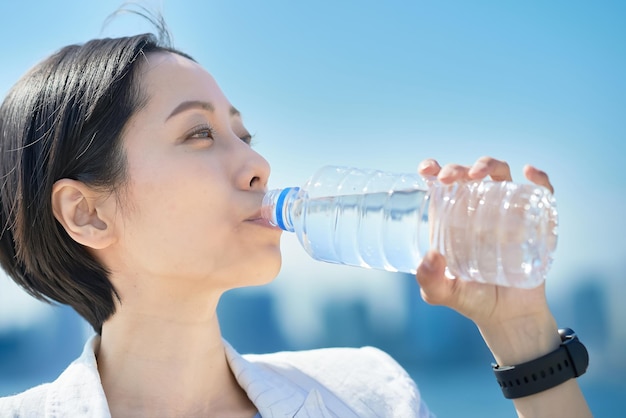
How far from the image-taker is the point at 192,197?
131 cm

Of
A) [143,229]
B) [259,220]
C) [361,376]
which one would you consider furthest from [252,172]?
[361,376]

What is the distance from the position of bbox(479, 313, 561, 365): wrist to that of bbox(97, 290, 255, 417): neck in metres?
0.62

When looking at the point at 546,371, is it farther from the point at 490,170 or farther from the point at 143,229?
the point at 143,229

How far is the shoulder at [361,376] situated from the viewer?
153 centimetres

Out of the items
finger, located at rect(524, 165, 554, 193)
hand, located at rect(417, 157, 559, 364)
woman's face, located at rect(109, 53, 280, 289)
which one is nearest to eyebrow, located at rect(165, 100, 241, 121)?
woman's face, located at rect(109, 53, 280, 289)

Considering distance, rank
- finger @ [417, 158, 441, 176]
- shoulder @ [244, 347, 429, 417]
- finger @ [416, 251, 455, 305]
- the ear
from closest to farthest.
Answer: finger @ [416, 251, 455, 305], finger @ [417, 158, 441, 176], the ear, shoulder @ [244, 347, 429, 417]

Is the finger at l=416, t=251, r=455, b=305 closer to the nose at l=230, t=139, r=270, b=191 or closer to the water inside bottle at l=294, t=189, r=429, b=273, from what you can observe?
the water inside bottle at l=294, t=189, r=429, b=273

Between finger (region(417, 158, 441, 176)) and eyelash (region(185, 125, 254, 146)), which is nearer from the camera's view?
finger (region(417, 158, 441, 176))

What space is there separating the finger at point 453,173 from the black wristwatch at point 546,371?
0.30m

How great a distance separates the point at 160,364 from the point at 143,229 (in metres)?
0.29

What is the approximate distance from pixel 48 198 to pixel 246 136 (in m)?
0.44

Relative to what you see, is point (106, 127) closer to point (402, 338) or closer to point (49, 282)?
point (49, 282)

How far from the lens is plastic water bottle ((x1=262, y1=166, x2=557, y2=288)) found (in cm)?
102

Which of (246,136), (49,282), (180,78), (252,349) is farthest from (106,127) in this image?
(252,349)
